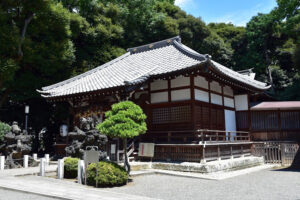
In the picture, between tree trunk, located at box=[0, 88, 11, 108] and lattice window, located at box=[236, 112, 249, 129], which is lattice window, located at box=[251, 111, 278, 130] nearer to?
lattice window, located at box=[236, 112, 249, 129]

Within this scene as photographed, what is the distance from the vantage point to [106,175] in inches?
368

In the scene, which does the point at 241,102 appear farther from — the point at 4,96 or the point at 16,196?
the point at 4,96

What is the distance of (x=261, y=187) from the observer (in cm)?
927

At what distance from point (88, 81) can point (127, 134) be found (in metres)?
9.08

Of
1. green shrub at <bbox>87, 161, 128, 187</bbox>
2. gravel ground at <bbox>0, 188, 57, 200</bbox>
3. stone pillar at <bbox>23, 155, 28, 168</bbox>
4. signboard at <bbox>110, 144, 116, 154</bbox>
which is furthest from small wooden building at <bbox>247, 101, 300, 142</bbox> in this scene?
gravel ground at <bbox>0, 188, 57, 200</bbox>

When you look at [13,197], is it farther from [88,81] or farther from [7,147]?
[88,81]

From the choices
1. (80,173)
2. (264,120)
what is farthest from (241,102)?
(80,173)

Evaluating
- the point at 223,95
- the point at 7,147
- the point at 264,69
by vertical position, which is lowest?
the point at 7,147

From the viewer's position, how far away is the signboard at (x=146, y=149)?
45.6 ft

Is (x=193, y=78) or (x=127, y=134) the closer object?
(x=127, y=134)

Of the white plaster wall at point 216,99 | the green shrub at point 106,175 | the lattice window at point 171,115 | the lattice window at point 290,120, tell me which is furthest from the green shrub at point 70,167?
the lattice window at point 290,120

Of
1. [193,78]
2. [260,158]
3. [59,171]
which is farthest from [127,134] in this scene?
[260,158]

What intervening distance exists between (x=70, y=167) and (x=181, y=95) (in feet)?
23.0

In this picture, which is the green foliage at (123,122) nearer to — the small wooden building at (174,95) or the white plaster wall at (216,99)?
the small wooden building at (174,95)
